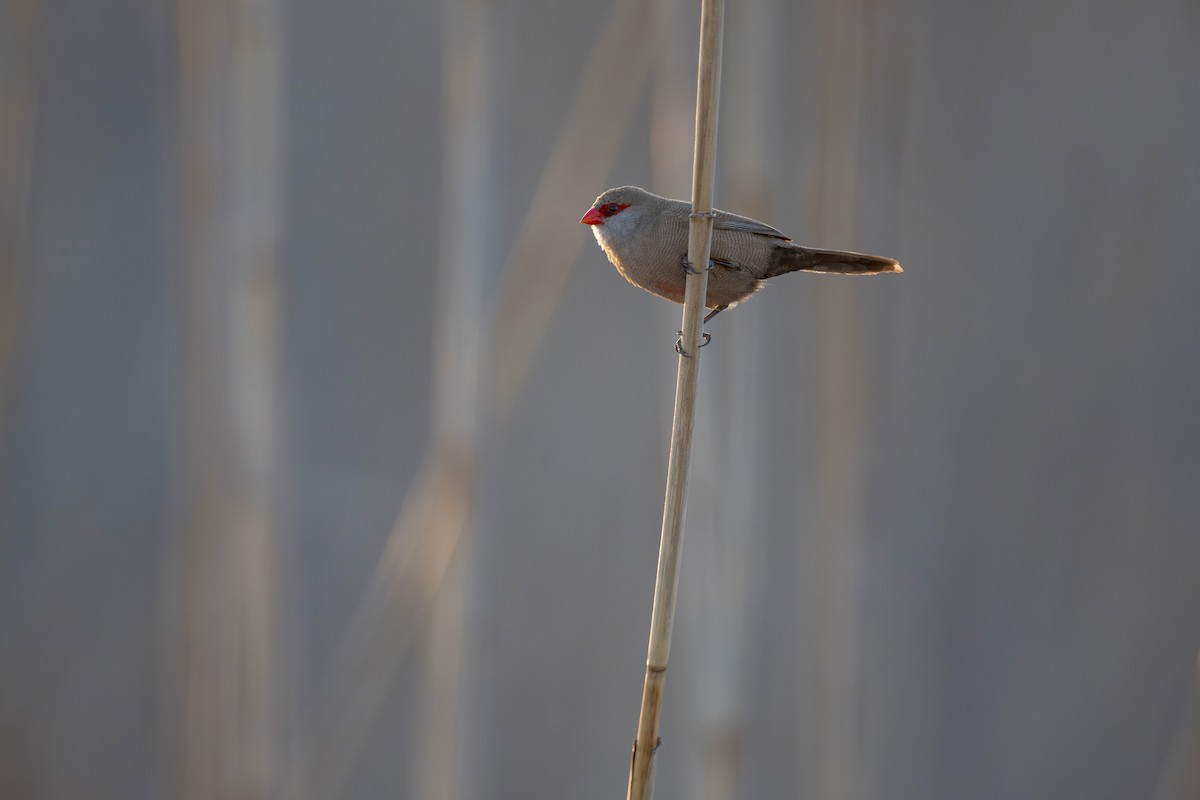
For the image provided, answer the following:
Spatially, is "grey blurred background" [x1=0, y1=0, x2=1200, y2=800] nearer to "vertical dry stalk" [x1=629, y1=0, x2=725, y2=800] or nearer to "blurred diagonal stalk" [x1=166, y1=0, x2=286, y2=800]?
"blurred diagonal stalk" [x1=166, y1=0, x2=286, y2=800]

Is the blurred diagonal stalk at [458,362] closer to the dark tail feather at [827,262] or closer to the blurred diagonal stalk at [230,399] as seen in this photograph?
the blurred diagonal stalk at [230,399]

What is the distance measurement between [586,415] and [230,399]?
164cm

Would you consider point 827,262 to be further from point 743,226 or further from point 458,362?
point 458,362

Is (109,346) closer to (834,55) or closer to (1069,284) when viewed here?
(834,55)

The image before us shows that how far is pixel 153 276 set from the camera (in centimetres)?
317

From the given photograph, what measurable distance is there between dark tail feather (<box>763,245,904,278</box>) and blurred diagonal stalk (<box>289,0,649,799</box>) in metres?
Answer: 0.74

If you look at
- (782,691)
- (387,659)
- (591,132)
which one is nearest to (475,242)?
(591,132)

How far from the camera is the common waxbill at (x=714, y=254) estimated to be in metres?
0.96

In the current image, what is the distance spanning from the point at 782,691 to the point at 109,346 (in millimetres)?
2638

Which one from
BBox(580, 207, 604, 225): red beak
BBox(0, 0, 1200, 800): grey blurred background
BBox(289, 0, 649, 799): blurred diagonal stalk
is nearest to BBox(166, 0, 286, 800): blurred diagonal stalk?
BBox(0, 0, 1200, 800): grey blurred background

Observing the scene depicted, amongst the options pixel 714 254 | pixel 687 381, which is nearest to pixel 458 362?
pixel 714 254

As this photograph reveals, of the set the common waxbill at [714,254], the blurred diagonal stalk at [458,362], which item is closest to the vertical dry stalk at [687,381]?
the common waxbill at [714,254]

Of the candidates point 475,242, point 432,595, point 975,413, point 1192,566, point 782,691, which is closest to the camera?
point 475,242

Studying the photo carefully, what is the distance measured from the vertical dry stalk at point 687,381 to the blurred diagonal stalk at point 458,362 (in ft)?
2.99
